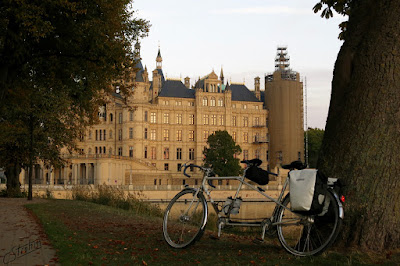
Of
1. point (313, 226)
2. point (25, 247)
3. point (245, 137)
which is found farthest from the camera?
point (245, 137)

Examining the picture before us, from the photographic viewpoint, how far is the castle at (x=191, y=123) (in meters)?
65.8

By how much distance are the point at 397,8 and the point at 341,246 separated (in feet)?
8.65

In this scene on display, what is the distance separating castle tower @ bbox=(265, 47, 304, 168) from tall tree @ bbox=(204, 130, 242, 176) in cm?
1220

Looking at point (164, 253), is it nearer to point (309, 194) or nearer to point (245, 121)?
point (309, 194)

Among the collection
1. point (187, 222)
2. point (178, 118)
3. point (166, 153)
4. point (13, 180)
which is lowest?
point (13, 180)

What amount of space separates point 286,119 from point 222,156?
1539cm

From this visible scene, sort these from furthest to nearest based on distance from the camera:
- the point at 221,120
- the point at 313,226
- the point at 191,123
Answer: the point at 221,120 → the point at 191,123 → the point at 313,226

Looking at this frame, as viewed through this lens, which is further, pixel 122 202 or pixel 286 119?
pixel 286 119

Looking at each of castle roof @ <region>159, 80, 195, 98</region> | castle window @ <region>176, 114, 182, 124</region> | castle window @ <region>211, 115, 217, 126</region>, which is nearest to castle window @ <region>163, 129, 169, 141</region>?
castle window @ <region>176, 114, 182, 124</region>

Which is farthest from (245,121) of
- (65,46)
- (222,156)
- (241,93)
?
(65,46)

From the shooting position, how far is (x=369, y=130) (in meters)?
4.84

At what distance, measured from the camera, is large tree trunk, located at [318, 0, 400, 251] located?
463 centimetres

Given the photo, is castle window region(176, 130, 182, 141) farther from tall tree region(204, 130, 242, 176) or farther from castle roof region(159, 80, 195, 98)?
tall tree region(204, 130, 242, 176)

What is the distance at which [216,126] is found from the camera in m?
70.7
